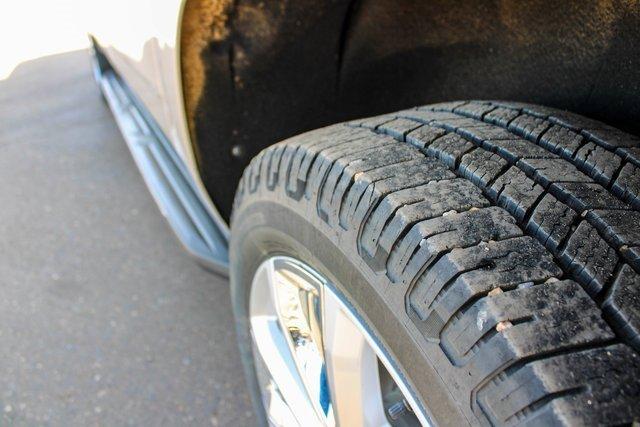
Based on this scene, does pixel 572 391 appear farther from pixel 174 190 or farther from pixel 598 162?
pixel 174 190

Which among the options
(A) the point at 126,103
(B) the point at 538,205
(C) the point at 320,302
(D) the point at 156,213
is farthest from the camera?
(A) the point at 126,103

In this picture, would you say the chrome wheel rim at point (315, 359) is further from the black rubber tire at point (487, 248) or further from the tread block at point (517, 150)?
the tread block at point (517, 150)

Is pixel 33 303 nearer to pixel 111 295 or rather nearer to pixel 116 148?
pixel 111 295

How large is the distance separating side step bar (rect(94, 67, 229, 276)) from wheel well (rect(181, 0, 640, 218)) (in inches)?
10.8

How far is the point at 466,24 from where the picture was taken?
1.20 meters

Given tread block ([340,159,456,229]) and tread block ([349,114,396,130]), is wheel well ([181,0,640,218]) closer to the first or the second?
tread block ([349,114,396,130])

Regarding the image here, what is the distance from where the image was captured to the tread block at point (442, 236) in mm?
699

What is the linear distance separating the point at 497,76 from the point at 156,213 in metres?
1.79

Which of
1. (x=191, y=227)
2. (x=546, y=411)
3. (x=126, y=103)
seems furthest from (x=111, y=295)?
(x=546, y=411)

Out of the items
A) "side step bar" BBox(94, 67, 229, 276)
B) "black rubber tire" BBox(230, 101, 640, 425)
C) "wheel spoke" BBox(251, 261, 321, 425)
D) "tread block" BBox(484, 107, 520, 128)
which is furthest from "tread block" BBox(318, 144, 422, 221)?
"side step bar" BBox(94, 67, 229, 276)

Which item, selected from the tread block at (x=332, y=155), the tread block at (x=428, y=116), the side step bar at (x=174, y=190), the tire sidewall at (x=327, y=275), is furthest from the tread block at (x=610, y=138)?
the side step bar at (x=174, y=190)

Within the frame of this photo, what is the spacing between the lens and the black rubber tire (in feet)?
1.92

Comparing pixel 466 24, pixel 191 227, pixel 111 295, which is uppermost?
pixel 466 24

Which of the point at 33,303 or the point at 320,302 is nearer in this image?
the point at 320,302
